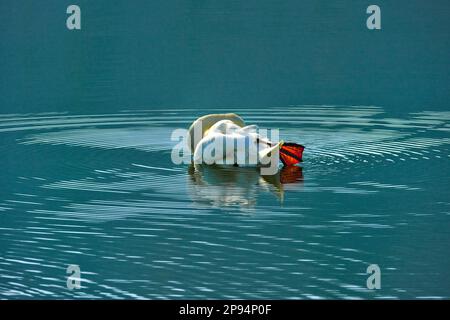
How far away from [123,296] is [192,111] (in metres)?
6.17

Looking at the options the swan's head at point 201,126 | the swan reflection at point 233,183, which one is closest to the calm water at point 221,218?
the swan reflection at point 233,183

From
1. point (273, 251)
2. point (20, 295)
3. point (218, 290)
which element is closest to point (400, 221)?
point (273, 251)

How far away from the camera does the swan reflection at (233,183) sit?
8383mm

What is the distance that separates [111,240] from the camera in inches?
292

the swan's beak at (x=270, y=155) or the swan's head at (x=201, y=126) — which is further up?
the swan's head at (x=201, y=126)

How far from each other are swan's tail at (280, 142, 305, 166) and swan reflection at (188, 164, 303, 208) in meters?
0.10

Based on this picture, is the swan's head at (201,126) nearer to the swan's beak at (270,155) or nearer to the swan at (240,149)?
the swan at (240,149)

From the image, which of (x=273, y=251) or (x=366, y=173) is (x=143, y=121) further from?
(x=273, y=251)

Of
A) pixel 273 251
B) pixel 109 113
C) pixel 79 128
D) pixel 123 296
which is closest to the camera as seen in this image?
pixel 123 296

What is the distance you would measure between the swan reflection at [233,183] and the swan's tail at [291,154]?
0.33ft

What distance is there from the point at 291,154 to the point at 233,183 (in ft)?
2.60

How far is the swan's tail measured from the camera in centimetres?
949

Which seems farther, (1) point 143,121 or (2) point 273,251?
(1) point 143,121

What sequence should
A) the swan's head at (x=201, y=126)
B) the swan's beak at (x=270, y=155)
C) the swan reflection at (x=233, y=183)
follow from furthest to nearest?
the swan's head at (x=201, y=126)
the swan's beak at (x=270, y=155)
the swan reflection at (x=233, y=183)
